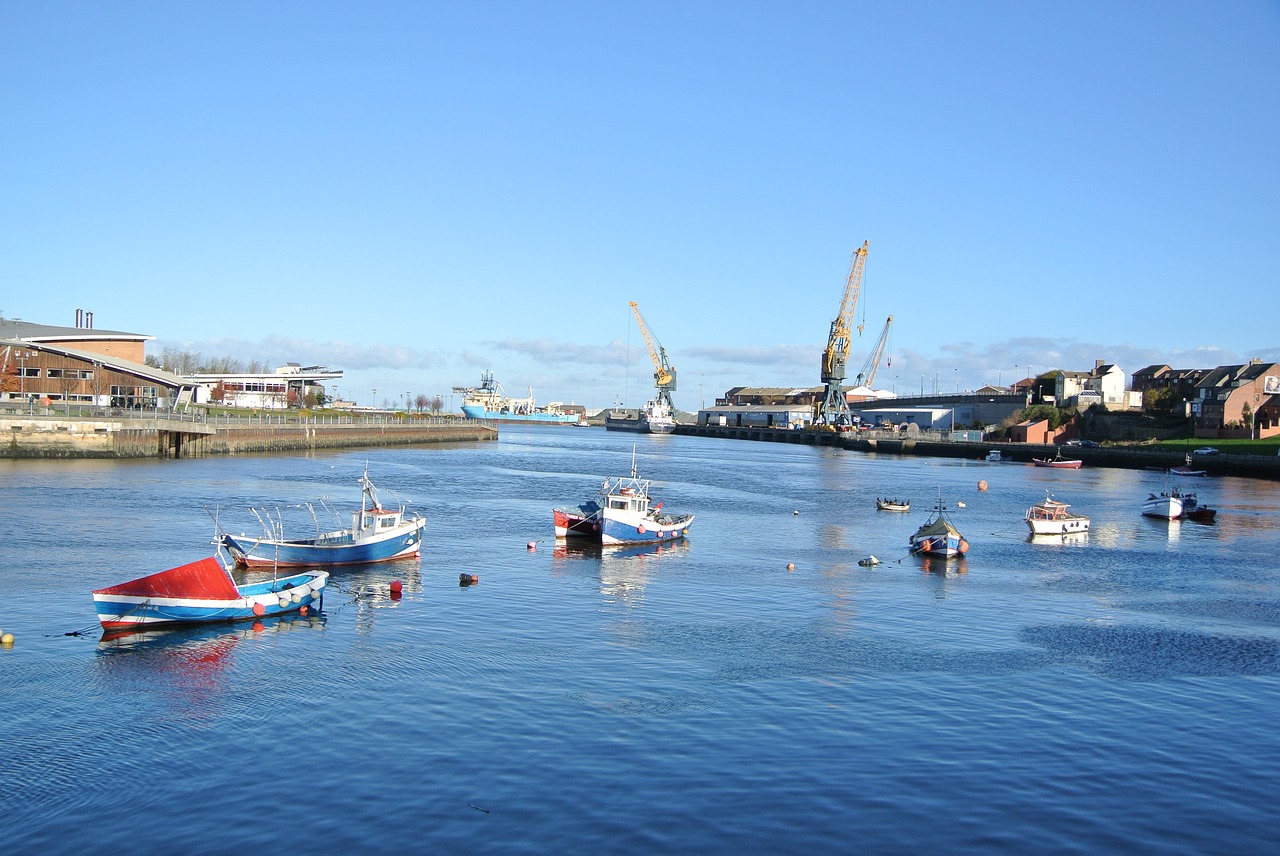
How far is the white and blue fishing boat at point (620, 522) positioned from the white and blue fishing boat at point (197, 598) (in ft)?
66.3

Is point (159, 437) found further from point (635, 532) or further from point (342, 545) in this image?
point (342, 545)

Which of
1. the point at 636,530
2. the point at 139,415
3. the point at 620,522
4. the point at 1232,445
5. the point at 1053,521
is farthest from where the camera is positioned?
the point at 1232,445

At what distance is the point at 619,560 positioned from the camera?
154 feet

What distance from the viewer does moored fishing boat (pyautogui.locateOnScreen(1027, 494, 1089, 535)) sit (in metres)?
58.9

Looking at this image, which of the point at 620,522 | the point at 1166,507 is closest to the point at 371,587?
the point at 620,522

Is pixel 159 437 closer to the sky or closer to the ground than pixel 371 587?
closer to the sky

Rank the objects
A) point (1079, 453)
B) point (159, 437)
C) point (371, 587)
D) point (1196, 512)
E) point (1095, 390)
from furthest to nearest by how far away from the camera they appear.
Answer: point (1095, 390) < point (1079, 453) < point (159, 437) < point (1196, 512) < point (371, 587)

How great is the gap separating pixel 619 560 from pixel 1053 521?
27621 mm

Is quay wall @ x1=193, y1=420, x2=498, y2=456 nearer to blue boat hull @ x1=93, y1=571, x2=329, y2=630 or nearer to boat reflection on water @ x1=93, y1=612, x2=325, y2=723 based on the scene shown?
blue boat hull @ x1=93, y1=571, x2=329, y2=630

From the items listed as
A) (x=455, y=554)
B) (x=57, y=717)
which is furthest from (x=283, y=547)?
(x=57, y=717)

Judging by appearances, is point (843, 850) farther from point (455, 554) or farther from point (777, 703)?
point (455, 554)

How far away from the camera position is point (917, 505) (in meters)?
77.1

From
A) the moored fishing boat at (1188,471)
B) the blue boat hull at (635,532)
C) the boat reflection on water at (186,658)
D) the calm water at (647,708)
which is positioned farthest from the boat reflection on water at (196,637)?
the moored fishing boat at (1188,471)

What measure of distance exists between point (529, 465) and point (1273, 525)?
69.8 metres
